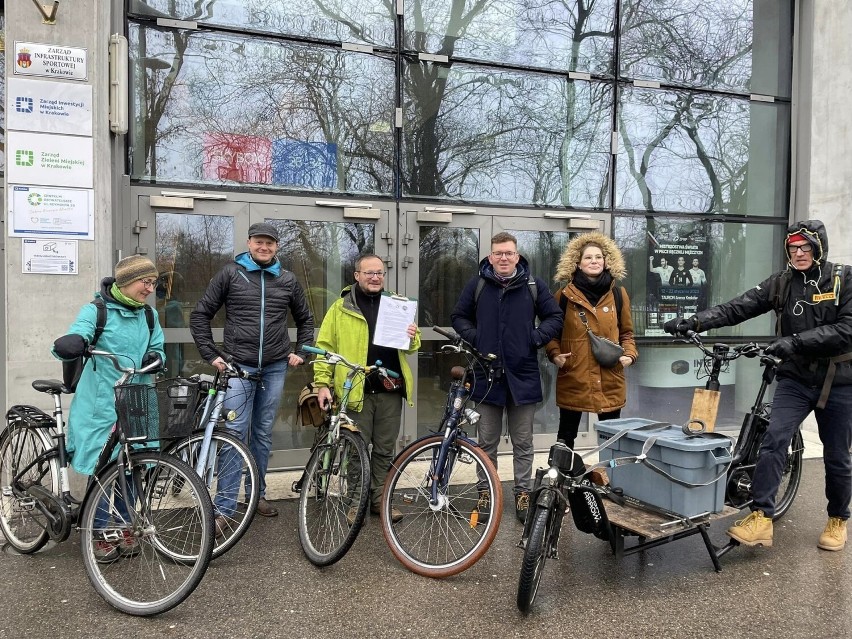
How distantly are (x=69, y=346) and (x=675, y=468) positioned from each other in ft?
11.0

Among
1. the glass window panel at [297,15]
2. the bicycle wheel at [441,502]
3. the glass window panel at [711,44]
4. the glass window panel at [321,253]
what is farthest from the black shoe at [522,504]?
the glass window panel at [711,44]

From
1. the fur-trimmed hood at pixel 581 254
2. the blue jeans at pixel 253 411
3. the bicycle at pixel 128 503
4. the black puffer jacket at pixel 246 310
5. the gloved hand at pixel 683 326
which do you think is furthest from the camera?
the fur-trimmed hood at pixel 581 254

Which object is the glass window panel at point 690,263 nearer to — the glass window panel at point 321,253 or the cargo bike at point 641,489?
the glass window panel at point 321,253

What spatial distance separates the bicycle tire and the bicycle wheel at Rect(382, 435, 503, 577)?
0.32 meters

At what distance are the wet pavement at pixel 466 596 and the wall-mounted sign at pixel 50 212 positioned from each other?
220cm

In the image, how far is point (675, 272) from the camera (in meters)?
7.20

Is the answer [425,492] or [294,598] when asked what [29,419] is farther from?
[425,492]

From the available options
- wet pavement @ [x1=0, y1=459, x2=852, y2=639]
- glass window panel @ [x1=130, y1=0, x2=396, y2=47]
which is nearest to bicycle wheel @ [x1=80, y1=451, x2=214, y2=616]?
wet pavement @ [x1=0, y1=459, x2=852, y2=639]

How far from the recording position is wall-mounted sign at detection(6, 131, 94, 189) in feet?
15.6

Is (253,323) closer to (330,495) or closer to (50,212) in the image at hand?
(330,495)

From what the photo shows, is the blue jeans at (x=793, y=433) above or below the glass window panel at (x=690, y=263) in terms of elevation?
below

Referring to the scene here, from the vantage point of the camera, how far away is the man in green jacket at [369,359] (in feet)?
Answer: 14.5

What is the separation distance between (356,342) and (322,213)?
6.36 ft

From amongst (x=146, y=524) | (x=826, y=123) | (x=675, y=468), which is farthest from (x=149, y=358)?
(x=826, y=123)
